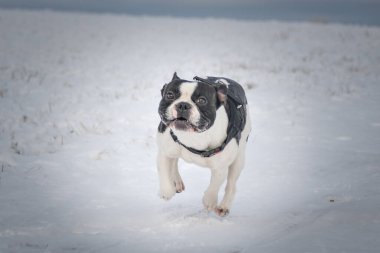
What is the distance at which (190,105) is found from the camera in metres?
3.53

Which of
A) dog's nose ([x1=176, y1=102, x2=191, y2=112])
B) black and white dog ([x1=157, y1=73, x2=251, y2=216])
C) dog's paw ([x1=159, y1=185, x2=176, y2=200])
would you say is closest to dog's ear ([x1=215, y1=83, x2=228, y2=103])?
→ black and white dog ([x1=157, y1=73, x2=251, y2=216])

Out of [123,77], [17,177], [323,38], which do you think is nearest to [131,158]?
[17,177]

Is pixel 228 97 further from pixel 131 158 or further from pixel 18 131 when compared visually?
pixel 18 131

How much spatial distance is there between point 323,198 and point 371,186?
727 millimetres

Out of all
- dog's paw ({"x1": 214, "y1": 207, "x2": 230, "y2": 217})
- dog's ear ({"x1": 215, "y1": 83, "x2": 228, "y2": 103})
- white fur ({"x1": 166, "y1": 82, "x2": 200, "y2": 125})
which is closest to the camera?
white fur ({"x1": 166, "y1": 82, "x2": 200, "y2": 125})

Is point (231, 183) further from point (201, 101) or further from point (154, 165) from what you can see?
point (154, 165)

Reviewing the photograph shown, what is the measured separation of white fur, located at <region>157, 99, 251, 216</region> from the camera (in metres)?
3.79

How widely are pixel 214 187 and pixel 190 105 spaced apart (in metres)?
0.98

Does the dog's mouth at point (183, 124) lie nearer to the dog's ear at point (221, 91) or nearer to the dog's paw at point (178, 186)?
the dog's ear at point (221, 91)

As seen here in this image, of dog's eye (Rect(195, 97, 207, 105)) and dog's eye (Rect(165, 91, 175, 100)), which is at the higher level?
dog's eye (Rect(165, 91, 175, 100))

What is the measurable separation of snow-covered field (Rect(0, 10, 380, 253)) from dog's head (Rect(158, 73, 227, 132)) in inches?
42.6

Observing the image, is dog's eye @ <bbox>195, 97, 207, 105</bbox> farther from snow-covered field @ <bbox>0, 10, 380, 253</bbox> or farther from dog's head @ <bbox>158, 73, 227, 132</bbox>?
snow-covered field @ <bbox>0, 10, 380, 253</bbox>

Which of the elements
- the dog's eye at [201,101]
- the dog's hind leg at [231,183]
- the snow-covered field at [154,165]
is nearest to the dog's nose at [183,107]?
the dog's eye at [201,101]

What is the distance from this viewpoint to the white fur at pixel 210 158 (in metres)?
3.79
